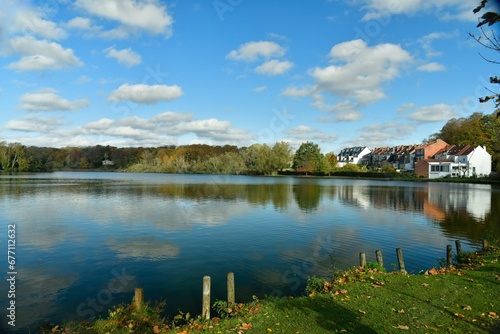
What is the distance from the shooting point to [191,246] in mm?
18656

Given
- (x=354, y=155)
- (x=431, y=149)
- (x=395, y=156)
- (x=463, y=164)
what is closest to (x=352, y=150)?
(x=354, y=155)

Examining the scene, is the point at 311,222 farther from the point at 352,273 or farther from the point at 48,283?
the point at 48,283

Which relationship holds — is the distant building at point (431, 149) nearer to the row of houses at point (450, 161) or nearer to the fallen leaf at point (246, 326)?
the row of houses at point (450, 161)

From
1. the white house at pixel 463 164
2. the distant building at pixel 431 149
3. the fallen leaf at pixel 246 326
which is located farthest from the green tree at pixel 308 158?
the fallen leaf at pixel 246 326

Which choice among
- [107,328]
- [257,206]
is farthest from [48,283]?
[257,206]

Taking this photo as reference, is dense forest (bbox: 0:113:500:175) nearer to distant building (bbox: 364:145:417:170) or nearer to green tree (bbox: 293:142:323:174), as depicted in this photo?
green tree (bbox: 293:142:323:174)

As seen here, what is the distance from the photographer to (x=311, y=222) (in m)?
26.4

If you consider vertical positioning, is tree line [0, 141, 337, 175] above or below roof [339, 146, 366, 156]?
below

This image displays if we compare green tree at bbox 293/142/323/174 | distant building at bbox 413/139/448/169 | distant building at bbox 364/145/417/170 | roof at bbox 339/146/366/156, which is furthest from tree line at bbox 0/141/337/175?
roof at bbox 339/146/366/156

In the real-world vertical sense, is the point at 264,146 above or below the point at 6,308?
above

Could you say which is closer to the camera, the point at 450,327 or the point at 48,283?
the point at 450,327

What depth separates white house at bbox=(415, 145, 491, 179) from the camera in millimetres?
90250

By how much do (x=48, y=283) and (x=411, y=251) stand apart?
1683cm

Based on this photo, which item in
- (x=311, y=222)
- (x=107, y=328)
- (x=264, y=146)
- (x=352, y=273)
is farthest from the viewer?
(x=264, y=146)
